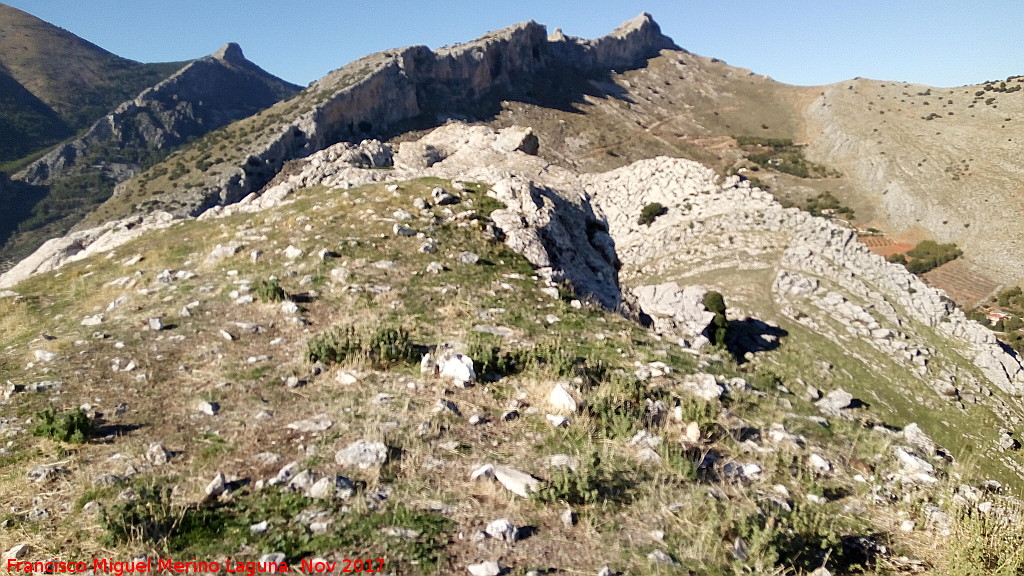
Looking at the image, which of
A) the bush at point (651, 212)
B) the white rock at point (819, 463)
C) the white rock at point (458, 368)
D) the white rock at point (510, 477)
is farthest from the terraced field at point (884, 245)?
the white rock at point (510, 477)

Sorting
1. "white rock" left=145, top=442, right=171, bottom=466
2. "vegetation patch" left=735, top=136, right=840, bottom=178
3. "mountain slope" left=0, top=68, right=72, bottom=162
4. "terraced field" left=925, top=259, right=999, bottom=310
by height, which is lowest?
"terraced field" left=925, top=259, right=999, bottom=310

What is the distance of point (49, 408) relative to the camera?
243 inches

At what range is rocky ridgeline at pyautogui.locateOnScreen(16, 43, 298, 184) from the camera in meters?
110

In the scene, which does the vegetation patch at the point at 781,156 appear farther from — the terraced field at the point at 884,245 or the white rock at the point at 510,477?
the white rock at the point at 510,477

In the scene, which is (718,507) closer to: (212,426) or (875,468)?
(875,468)

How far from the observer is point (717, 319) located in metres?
28.6

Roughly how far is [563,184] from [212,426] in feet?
51.0

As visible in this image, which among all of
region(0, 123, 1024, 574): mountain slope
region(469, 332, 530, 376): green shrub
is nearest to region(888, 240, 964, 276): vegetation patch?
region(0, 123, 1024, 574): mountain slope

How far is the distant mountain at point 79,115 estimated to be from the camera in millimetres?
98750

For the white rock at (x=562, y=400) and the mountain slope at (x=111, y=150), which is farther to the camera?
the mountain slope at (x=111, y=150)

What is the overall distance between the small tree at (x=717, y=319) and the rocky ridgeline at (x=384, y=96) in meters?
67.4

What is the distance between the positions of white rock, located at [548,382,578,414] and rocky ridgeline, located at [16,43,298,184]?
137m

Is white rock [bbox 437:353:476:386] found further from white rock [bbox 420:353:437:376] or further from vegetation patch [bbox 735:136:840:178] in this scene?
vegetation patch [bbox 735:136:840:178]

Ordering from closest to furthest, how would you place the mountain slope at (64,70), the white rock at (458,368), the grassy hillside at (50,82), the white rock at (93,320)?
the white rock at (458,368)
the white rock at (93,320)
the grassy hillside at (50,82)
the mountain slope at (64,70)
